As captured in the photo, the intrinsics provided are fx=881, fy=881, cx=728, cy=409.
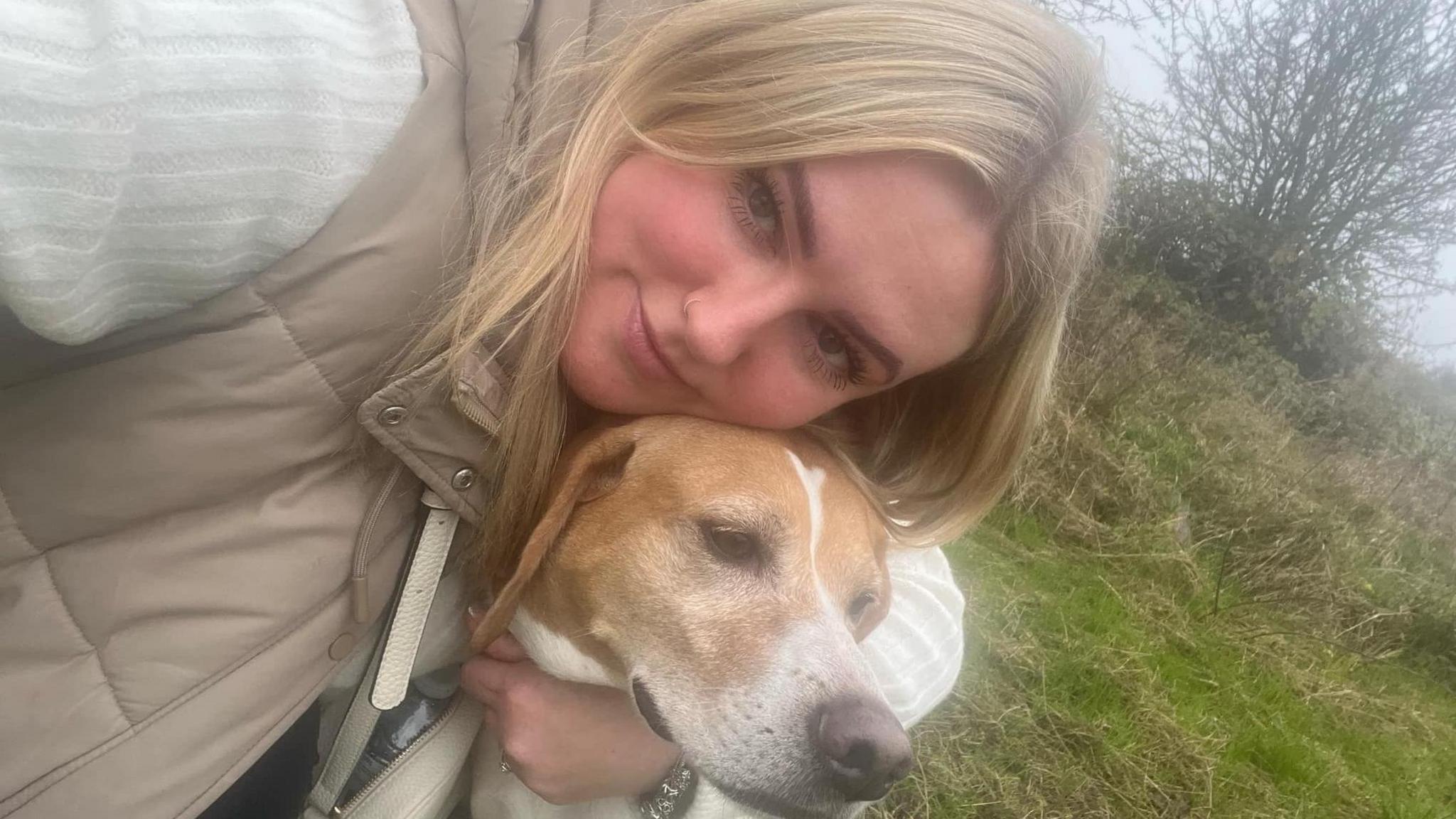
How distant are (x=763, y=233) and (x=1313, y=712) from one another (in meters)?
3.19

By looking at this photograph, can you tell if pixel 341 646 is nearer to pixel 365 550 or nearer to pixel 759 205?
pixel 365 550

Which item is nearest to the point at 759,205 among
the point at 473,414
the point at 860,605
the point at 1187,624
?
the point at 473,414

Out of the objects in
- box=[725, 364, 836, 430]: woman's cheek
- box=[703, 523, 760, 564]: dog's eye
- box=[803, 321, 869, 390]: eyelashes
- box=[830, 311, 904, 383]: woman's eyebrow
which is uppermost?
box=[830, 311, 904, 383]: woman's eyebrow

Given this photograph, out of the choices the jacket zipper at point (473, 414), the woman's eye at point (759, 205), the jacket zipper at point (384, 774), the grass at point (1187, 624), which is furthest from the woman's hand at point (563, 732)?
the grass at point (1187, 624)

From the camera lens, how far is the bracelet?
1536 millimetres

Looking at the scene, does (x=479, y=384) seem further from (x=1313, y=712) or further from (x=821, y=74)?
(x=1313, y=712)

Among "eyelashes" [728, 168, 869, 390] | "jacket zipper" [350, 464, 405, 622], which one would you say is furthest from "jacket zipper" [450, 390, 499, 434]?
"eyelashes" [728, 168, 869, 390]

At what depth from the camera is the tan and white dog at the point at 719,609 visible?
4.27 feet

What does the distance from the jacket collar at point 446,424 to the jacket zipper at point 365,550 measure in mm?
35

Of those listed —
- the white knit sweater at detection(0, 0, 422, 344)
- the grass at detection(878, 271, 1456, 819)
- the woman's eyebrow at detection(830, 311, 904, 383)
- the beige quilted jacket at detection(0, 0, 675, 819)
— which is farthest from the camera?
the grass at detection(878, 271, 1456, 819)

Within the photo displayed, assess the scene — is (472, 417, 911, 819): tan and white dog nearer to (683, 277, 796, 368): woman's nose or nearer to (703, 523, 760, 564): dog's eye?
(703, 523, 760, 564): dog's eye

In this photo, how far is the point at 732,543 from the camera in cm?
141

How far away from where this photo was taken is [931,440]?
6.21 feet

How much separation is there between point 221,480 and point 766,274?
76 centimetres
